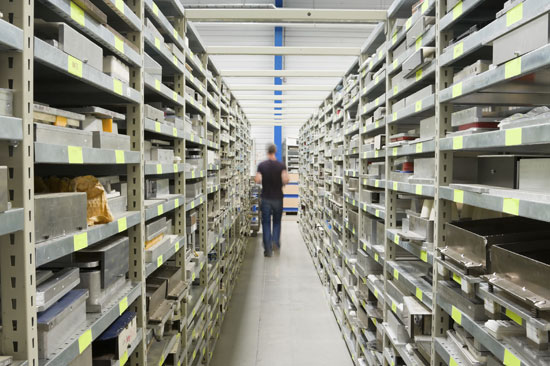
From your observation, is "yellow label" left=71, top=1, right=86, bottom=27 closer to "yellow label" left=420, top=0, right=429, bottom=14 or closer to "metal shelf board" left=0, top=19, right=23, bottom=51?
"metal shelf board" left=0, top=19, right=23, bottom=51

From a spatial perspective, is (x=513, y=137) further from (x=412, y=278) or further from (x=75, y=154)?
(x=75, y=154)

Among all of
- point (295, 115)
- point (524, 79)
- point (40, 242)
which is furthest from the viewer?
point (295, 115)

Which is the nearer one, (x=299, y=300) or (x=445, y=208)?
(x=445, y=208)

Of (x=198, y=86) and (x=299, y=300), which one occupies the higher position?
(x=198, y=86)

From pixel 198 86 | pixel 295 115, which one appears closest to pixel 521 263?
pixel 198 86

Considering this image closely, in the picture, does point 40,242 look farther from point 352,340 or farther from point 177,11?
point 352,340

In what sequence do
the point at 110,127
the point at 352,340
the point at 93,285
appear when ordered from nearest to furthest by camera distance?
the point at 93,285, the point at 110,127, the point at 352,340

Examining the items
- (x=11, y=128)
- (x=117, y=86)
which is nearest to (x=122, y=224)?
(x=117, y=86)

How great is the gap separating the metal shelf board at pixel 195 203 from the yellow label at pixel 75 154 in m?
1.65

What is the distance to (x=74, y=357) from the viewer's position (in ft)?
4.34

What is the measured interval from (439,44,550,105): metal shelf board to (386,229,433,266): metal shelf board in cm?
82

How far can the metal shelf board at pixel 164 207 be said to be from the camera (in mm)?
2124

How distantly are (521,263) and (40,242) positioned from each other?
1.55 meters

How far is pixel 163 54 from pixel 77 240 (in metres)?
1.40
